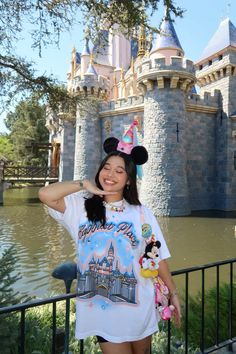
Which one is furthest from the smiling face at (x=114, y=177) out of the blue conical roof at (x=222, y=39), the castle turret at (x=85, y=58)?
the castle turret at (x=85, y=58)

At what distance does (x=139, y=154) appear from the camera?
1842 mm

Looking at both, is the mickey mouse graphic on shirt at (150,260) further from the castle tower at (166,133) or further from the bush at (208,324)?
the castle tower at (166,133)

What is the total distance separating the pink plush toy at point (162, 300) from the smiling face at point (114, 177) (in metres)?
0.50

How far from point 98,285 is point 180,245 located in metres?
8.02

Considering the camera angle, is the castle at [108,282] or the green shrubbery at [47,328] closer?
the castle at [108,282]

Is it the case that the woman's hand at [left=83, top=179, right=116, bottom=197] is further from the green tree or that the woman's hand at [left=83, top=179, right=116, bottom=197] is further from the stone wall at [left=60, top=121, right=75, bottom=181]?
the green tree

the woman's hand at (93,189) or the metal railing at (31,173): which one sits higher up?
the metal railing at (31,173)

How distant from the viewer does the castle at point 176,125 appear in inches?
574

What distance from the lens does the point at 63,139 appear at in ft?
72.6

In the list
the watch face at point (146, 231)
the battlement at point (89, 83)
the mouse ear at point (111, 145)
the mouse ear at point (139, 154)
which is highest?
the battlement at point (89, 83)

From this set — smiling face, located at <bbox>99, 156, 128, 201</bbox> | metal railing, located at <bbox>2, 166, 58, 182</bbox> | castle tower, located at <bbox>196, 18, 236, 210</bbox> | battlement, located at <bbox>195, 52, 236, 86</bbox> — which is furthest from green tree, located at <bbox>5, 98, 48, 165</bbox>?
smiling face, located at <bbox>99, 156, 128, 201</bbox>

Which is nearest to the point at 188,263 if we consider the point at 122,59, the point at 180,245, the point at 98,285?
the point at 180,245

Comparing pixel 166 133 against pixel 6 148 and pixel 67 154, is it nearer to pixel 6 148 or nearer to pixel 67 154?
pixel 67 154

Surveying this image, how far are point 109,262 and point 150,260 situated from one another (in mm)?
201
